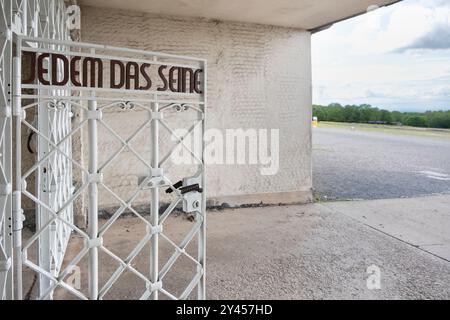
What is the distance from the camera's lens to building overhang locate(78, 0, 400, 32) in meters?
4.75

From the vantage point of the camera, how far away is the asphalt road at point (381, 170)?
7.27 m

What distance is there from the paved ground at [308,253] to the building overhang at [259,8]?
9.31 feet

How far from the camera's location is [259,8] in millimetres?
5023

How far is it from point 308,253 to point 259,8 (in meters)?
3.19

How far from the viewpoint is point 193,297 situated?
299 centimetres

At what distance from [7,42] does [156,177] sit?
96cm

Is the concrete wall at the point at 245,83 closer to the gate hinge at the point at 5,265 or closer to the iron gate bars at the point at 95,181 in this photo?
the iron gate bars at the point at 95,181

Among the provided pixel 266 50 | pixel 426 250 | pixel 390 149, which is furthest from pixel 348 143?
pixel 426 250

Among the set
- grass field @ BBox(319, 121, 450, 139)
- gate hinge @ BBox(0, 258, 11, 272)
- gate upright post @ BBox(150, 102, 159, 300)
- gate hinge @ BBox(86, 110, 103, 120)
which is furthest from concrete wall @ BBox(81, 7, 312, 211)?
grass field @ BBox(319, 121, 450, 139)

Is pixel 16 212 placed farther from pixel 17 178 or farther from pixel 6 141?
pixel 6 141

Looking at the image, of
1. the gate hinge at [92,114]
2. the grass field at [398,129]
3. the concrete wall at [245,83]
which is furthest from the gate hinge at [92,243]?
the grass field at [398,129]

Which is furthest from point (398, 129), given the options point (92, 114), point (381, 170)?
point (92, 114)

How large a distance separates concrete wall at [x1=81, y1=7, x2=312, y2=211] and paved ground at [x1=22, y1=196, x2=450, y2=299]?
1.49ft

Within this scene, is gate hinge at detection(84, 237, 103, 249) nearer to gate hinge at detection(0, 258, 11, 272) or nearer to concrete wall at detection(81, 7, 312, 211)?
gate hinge at detection(0, 258, 11, 272)
